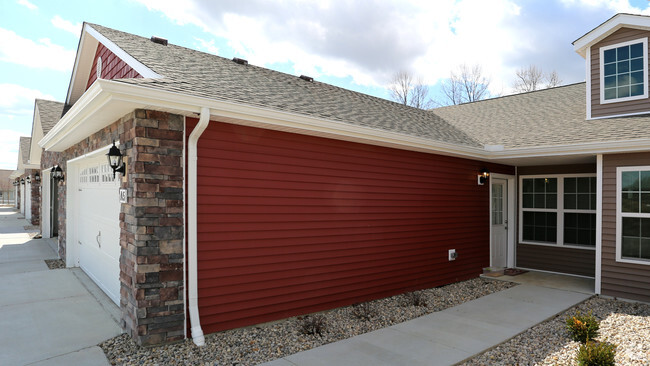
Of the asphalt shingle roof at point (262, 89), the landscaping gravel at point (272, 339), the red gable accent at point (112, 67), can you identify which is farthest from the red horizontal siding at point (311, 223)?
the red gable accent at point (112, 67)

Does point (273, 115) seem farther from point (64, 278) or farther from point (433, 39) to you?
point (433, 39)

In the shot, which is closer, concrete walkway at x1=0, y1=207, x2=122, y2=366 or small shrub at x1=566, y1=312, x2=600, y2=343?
concrete walkway at x1=0, y1=207, x2=122, y2=366

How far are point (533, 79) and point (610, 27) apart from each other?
1774cm

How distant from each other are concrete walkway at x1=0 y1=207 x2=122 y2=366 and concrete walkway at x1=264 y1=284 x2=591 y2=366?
204 centimetres

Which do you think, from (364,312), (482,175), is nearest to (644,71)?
(482,175)

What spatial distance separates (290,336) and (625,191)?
5.83 meters

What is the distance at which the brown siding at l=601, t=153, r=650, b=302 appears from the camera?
583 centimetres

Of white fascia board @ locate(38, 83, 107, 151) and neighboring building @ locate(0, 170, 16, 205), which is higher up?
white fascia board @ locate(38, 83, 107, 151)

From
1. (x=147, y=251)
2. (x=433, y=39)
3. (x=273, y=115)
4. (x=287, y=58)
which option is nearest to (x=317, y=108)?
(x=273, y=115)

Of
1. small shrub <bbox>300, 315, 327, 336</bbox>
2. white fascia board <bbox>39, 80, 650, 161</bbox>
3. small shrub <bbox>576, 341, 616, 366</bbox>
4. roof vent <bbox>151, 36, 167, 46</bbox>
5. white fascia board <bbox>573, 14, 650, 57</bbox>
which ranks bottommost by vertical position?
small shrub <bbox>300, 315, 327, 336</bbox>

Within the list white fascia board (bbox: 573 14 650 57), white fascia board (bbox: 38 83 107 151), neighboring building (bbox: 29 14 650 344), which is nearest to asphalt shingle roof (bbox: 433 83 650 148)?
neighboring building (bbox: 29 14 650 344)

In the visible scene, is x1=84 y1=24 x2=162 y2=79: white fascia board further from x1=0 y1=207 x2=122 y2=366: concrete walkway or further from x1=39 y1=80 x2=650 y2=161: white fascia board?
x1=0 y1=207 x2=122 y2=366: concrete walkway

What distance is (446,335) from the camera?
4348 millimetres

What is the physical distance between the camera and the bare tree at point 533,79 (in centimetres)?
2175
